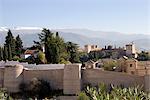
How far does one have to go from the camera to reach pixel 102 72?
32.5 feet

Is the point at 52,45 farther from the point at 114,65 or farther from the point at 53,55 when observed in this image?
the point at 114,65

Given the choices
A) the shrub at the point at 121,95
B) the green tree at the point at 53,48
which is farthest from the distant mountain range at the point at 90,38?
the shrub at the point at 121,95

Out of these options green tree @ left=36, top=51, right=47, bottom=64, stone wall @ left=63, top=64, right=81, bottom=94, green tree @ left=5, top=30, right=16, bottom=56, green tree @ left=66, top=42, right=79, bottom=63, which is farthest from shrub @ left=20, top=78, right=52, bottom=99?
green tree @ left=5, top=30, right=16, bottom=56

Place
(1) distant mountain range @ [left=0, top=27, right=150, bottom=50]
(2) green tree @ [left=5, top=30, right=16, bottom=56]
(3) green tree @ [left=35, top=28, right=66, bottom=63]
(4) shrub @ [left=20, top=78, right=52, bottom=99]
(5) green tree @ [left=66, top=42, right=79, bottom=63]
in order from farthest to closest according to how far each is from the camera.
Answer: (1) distant mountain range @ [left=0, top=27, right=150, bottom=50]
(2) green tree @ [left=5, top=30, right=16, bottom=56]
(5) green tree @ [left=66, top=42, right=79, bottom=63]
(3) green tree @ [left=35, top=28, right=66, bottom=63]
(4) shrub @ [left=20, top=78, right=52, bottom=99]

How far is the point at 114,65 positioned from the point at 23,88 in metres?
3.33

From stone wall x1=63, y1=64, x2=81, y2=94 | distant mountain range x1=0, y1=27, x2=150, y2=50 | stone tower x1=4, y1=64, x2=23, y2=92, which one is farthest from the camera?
distant mountain range x1=0, y1=27, x2=150, y2=50

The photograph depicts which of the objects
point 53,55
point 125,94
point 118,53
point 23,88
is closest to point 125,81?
point 23,88

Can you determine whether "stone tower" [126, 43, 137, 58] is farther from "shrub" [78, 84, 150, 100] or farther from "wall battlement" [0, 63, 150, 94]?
"shrub" [78, 84, 150, 100]

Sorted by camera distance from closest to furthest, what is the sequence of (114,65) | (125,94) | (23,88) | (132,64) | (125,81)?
(125,94) → (125,81) → (23,88) → (132,64) → (114,65)

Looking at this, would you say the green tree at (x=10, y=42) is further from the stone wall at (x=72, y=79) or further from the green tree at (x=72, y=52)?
the stone wall at (x=72, y=79)

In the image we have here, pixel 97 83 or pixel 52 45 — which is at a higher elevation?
pixel 52 45

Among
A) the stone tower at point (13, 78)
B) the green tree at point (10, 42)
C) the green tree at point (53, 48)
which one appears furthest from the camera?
the green tree at point (10, 42)

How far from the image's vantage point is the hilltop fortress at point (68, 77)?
31.9ft

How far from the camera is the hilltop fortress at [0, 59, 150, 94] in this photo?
973 centimetres
